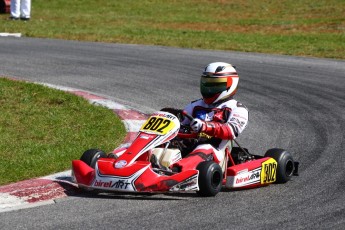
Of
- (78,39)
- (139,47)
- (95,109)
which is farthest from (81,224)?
(78,39)

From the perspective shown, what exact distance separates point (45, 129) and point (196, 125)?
2.69 meters

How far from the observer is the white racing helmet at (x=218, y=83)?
830 centimetres

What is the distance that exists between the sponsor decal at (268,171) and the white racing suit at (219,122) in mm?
400

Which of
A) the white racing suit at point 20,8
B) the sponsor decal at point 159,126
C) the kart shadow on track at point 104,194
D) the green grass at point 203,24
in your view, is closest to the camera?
the kart shadow on track at point 104,194

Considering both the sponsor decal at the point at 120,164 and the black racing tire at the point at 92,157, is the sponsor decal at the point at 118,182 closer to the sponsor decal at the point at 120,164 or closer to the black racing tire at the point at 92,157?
the sponsor decal at the point at 120,164

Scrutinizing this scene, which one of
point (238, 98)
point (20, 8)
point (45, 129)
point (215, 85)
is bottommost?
point (20, 8)

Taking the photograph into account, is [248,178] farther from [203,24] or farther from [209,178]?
[203,24]

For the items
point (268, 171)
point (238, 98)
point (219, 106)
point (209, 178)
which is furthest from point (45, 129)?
point (238, 98)

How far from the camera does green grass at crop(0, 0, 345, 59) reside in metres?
20.9

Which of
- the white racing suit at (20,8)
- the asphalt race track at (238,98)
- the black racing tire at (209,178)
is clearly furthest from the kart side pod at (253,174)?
the white racing suit at (20,8)

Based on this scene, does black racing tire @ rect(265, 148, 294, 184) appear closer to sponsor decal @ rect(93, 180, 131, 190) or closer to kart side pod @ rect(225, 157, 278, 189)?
kart side pod @ rect(225, 157, 278, 189)

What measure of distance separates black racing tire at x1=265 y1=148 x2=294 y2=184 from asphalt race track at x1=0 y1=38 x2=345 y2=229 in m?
0.10

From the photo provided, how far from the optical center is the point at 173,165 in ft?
25.0

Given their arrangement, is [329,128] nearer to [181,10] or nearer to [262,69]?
[262,69]
